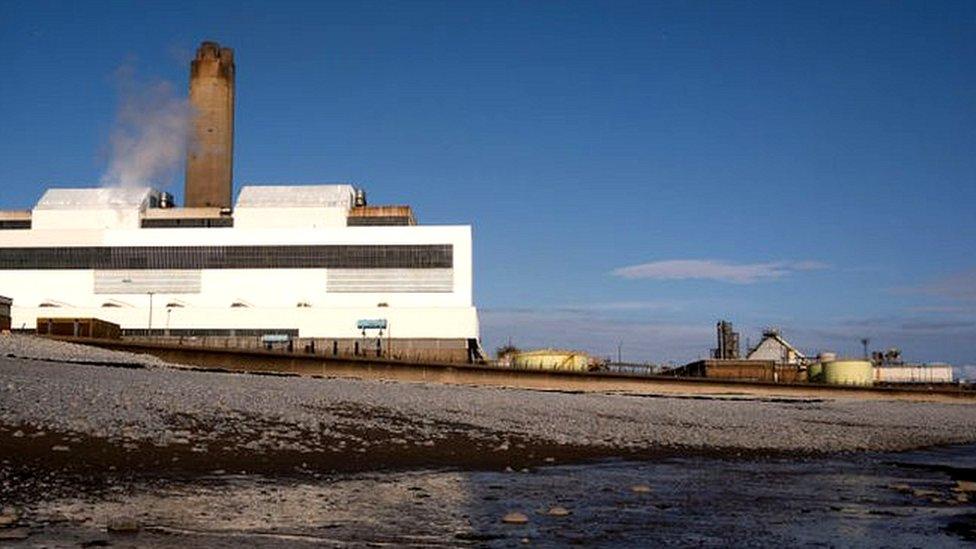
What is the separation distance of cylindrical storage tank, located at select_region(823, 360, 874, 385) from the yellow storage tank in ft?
61.8

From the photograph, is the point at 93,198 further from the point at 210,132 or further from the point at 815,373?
the point at 815,373

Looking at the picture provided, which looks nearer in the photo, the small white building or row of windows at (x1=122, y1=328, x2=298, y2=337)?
row of windows at (x1=122, y1=328, x2=298, y2=337)

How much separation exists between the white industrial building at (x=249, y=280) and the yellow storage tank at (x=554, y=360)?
4529 mm

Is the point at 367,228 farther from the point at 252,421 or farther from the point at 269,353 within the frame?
the point at 252,421

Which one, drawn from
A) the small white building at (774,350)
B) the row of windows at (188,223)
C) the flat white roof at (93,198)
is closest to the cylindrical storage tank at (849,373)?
the small white building at (774,350)

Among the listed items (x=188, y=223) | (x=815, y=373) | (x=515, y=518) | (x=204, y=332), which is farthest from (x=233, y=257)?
(x=515, y=518)

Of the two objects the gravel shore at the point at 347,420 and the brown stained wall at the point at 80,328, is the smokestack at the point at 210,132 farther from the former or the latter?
the gravel shore at the point at 347,420

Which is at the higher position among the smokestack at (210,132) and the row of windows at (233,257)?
the smokestack at (210,132)

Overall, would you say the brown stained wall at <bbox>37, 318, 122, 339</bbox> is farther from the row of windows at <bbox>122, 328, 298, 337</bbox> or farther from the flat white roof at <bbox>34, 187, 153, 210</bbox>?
the flat white roof at <bbox>34, 187, 153, 210</bbox>

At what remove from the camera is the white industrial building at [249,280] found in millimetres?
67438

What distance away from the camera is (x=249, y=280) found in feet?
→ 233

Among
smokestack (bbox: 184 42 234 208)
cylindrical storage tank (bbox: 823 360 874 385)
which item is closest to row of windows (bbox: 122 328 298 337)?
smokestack (bbox: 184 42 234 208)

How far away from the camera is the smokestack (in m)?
82.8

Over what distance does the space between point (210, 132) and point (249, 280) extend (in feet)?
60.9
